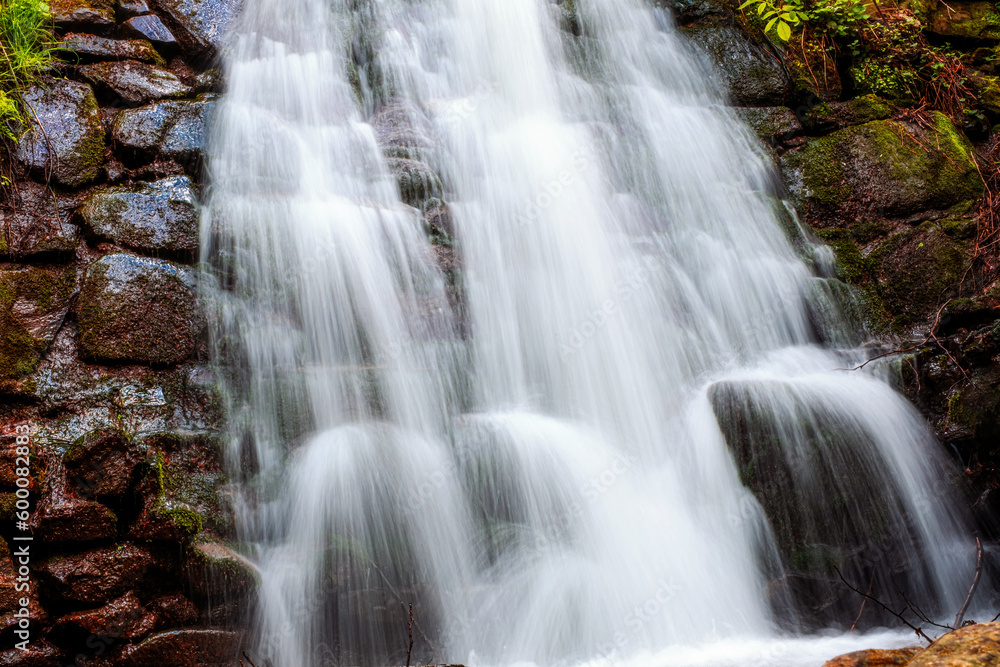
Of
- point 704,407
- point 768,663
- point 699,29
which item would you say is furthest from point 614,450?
point 699,29

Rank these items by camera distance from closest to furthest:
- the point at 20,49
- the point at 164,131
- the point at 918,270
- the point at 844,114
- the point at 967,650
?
1. the point at 967,650
2. the point at 20,49
3. the point at 164,131
4. the point at 918,270
5. the point at 844,114

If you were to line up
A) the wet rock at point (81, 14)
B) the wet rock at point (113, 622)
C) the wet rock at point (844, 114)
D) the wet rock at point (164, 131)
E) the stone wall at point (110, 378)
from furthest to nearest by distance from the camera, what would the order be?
the wet rock at point (844, 114) → the wet rock at point (81, 14) → the wet rock at point (164, 131) → the stone wall at point (110, 378) → the wet rock at point (113, 622)

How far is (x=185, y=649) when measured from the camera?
3148mm

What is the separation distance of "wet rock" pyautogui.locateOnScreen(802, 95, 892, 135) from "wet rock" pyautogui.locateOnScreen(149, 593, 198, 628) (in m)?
6.69

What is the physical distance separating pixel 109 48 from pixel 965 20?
8762 millimetres

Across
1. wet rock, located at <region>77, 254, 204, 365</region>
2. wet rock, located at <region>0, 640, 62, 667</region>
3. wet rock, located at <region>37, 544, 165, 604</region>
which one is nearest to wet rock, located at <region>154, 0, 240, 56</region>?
wet rock, located at <region>77, 254, 204, 365</region>

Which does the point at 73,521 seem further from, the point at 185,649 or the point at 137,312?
the point at 137,312

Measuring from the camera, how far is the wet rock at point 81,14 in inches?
216

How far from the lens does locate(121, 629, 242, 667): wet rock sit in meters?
3.05

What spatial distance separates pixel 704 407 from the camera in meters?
4.59

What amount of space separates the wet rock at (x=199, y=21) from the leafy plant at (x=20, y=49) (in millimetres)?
1171

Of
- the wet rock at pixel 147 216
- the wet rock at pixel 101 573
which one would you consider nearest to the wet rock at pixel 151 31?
the wet rock at pixel 147 216

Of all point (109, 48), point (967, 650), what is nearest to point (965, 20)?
point (967, 650)

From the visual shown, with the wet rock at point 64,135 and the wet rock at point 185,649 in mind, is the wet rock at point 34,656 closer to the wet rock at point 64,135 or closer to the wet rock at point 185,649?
the wet rock at point 185,649
